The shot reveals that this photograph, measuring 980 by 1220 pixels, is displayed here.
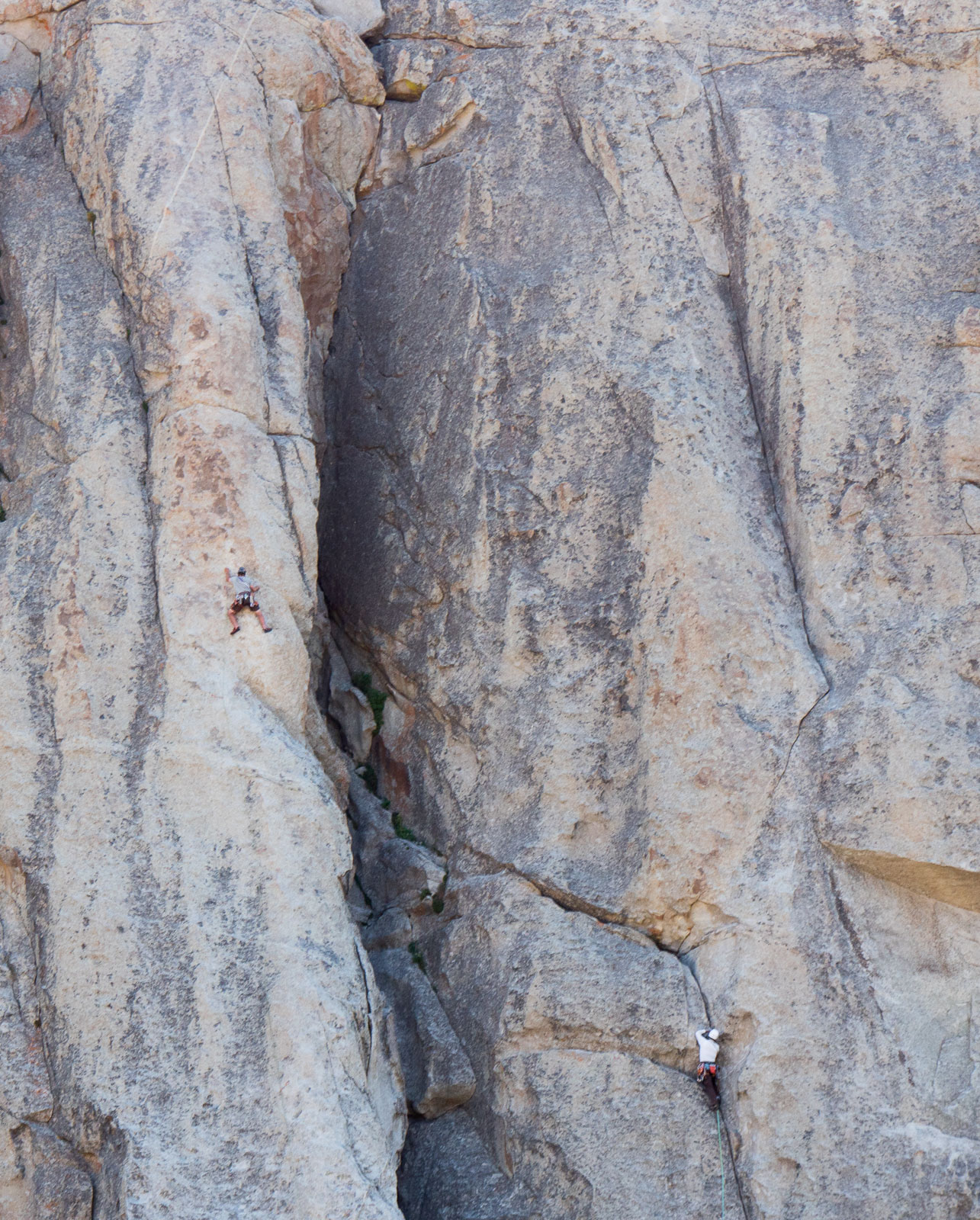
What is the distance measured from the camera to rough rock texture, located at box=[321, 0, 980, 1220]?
55.5ft

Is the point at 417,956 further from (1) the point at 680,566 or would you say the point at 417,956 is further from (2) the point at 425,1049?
(1) the point at 680,566

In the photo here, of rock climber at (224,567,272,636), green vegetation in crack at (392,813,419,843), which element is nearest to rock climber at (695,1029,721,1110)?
green vegetation in crack at (392,813,419,843)

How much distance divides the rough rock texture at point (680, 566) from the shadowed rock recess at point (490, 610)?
0.19 ft

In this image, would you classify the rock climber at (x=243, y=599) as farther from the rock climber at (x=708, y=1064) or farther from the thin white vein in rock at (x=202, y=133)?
the rock climber at (x=708, y=1064)

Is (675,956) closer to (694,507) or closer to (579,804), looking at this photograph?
(579,804)

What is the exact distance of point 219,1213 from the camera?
14789mm

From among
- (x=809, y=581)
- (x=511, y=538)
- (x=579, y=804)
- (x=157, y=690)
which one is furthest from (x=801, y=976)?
(x=157, y=690)

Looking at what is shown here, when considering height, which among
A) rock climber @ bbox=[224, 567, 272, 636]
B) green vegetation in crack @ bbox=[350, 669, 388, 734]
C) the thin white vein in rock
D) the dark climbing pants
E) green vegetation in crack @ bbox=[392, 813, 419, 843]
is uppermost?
the thin white vein in rock

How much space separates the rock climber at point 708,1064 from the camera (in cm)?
1672

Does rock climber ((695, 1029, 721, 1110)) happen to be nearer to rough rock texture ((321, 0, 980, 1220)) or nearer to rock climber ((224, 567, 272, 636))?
rough rock texture ((321, 0, 980, 1220))

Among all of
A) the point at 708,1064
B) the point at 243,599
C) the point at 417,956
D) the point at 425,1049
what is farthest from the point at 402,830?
the point at 708,1064

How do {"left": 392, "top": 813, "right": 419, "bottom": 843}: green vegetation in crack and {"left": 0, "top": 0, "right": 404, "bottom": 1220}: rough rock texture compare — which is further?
{"left": 392, "top": 813, "right": 419, "bottom": 843}: green vegetation in crack

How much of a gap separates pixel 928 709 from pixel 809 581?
2208 mm

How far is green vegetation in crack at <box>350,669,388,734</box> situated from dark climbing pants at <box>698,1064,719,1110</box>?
20.8ft
